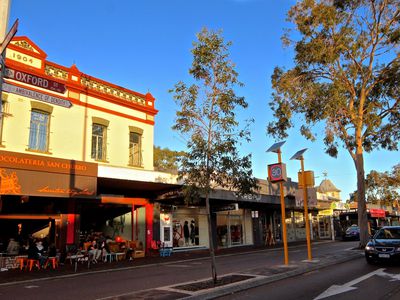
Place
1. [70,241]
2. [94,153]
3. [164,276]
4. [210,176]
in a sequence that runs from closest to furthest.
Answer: [210,176], [164,276], [70,241], [94,153]

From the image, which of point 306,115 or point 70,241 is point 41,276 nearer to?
point 70,241

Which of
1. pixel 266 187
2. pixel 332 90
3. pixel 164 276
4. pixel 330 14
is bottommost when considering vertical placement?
pixel 164 276

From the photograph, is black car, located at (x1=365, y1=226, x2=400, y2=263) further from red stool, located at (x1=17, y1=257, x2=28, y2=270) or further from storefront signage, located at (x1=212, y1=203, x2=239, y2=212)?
red stool, located at (x1=17, y1=257, x2=28, y2=270)

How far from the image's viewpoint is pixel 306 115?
2162cm

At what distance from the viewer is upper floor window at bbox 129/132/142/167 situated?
21578 millimetres

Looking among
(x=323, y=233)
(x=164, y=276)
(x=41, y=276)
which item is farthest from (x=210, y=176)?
(x=323, y=233)

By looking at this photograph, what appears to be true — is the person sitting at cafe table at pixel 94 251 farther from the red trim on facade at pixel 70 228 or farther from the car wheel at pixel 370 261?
the car wheel at pixel 370 261

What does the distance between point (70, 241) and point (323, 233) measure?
1273 inches

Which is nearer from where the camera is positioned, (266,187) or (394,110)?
(394,110)

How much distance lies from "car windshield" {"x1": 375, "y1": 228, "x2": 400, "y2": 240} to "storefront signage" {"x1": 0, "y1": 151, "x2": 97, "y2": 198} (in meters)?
12.0

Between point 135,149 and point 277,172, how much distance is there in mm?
10107

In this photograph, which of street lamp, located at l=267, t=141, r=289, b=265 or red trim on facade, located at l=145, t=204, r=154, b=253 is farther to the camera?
red trim on facade, located at l=145, t=204, r=154, b=253

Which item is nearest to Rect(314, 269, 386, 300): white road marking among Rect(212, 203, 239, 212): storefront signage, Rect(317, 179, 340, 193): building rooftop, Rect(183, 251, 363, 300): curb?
Rect(183, 251, 363, 300): curb

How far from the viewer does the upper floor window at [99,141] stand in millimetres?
19625
